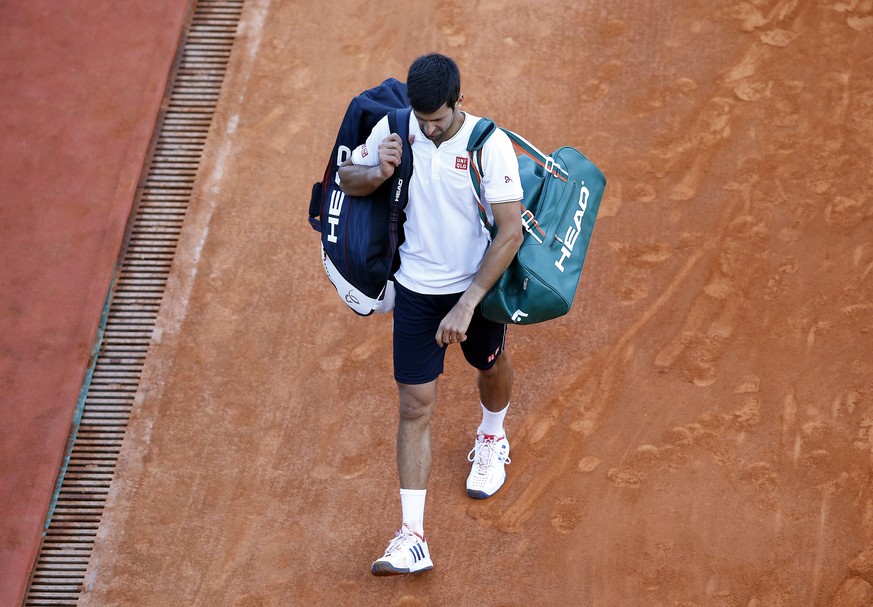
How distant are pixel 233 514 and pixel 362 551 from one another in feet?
2.26

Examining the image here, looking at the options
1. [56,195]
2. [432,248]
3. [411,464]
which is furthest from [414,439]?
[56,195]

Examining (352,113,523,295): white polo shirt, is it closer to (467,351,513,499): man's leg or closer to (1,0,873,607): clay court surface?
(467,351,513,499): man's leg

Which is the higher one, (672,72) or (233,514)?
(672,72)

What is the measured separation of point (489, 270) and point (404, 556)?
4.51 feet

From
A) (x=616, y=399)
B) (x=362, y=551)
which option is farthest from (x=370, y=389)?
(x=616, y=399)

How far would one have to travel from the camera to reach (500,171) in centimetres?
392

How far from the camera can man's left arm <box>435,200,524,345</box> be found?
13.1 ft

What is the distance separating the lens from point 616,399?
531 cm

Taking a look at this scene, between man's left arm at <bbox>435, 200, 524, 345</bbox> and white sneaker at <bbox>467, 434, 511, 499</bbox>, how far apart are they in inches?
43.9

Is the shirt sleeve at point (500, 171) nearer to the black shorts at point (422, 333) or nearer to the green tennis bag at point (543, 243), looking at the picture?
the green tennis bag at point (543, 243)

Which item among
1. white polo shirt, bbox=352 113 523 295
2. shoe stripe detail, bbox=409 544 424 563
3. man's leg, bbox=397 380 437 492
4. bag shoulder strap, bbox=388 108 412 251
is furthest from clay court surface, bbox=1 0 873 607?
bag shoulder strap, bbox=388 108 412 251

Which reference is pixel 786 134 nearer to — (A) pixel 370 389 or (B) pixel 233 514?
(A) pixel 370 389

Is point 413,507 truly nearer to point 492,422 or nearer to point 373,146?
point 492,422

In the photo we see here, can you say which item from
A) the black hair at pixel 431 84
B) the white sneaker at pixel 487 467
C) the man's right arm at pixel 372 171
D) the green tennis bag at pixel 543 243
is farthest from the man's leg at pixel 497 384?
the black hair at pixel 431 84
